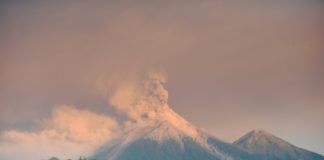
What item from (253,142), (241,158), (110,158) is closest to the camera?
(110,158)

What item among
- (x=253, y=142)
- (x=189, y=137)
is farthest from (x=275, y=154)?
(x=189, y=137)

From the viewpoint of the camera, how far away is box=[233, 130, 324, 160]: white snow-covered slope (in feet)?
552

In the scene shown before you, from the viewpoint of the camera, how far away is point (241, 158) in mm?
164000

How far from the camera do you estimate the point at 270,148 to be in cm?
17612

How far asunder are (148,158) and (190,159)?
416 inches

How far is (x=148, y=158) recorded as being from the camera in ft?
523

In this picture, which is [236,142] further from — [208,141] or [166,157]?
[166,157]

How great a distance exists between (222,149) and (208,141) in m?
4.15

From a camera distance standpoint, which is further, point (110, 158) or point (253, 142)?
point (253, 142)

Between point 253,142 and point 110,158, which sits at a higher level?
point 253,142

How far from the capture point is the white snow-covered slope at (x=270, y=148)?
16812cm

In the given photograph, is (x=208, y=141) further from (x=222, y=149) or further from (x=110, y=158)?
(x=110, y=158)

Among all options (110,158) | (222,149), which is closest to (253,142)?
(222,149)

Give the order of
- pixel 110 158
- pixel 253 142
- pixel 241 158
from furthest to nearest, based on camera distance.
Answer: pixel 253 142 → pixel 241 158 → pixel 110 158
